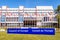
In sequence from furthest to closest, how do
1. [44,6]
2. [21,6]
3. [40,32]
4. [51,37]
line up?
[21,6]
[44,6]
[51,37]
[40,32]

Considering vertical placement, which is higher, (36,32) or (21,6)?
(21,6)

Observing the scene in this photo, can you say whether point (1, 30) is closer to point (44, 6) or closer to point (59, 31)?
point (59, 31)

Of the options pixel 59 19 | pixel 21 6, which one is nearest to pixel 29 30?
pixel 59 19

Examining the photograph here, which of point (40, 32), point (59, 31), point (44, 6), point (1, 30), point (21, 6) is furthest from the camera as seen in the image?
point (21, 6)

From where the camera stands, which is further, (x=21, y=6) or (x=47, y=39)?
(x=21, y=6)

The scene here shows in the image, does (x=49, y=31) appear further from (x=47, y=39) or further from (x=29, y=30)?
(x=29, y=30)

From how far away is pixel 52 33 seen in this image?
9875 millimetres

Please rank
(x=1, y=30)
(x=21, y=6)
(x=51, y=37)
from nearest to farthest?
(x=51, y=37), (x=1, y=30), (x=21, y=6)

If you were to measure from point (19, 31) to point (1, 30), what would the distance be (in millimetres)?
5702

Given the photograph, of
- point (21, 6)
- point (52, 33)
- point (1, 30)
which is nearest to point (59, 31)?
point (1, 30)

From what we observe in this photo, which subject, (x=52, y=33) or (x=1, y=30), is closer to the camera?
(x=52, y=33)

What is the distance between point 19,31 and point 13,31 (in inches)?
13.8

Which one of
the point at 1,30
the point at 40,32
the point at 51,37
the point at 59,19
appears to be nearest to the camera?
the point at 40,32

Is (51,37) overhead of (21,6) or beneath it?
beneath
